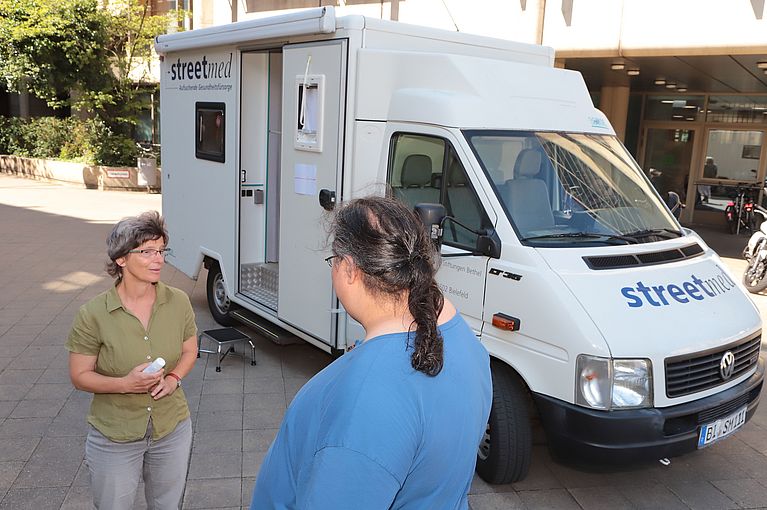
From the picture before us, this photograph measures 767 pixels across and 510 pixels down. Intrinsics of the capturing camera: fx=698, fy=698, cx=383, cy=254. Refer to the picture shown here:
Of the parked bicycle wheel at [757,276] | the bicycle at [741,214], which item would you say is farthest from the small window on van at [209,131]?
the bicycle at [741,214]

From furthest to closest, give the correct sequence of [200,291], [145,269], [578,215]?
[200,291] → [578,215] → [145,269]

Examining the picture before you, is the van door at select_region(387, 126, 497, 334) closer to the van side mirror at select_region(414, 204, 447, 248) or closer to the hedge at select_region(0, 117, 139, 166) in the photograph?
the van side mirror at select_region(414, 204, 447, 248)

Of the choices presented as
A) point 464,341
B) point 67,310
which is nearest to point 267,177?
point 67,310

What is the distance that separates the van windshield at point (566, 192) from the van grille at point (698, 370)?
0.84 metres

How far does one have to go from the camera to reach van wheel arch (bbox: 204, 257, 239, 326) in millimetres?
7250

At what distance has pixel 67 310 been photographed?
7777 mm

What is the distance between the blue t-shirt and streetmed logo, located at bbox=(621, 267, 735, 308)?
246 centimetres

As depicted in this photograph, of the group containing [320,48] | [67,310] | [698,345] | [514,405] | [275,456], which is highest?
[320,48]

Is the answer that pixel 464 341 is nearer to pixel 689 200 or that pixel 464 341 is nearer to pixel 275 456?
pixel 275 456

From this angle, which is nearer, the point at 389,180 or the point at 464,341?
the point at 464,341

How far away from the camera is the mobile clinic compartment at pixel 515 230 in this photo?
3.70 meters

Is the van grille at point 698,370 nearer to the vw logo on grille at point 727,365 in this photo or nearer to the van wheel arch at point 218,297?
the vw logo on grille at point 727,365

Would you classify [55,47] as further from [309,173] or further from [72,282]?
[309,173]

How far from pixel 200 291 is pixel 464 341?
761cm
